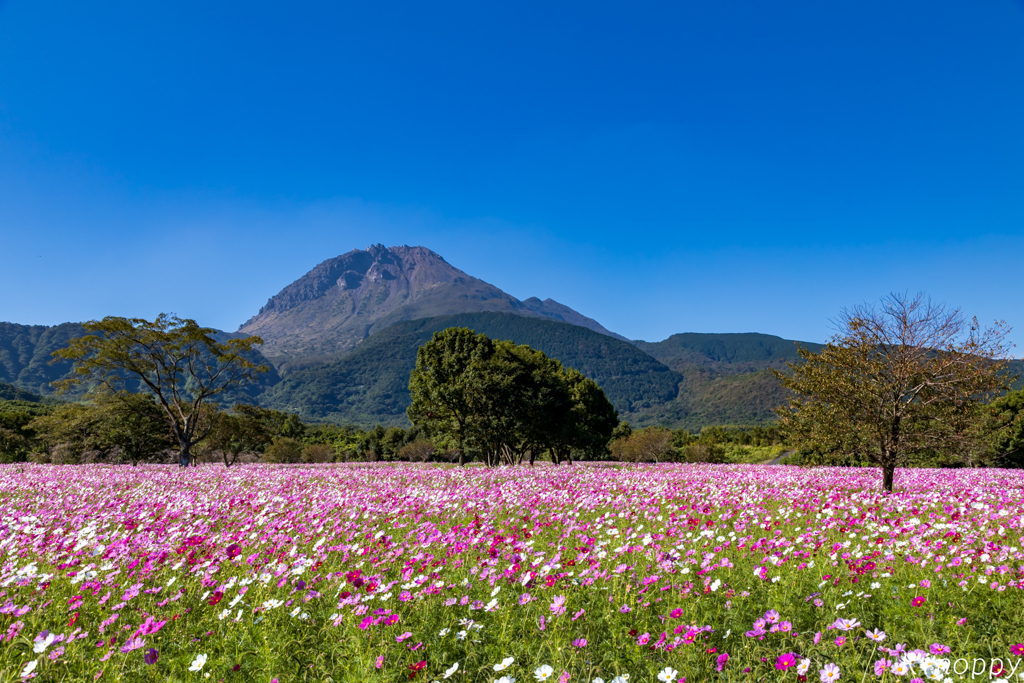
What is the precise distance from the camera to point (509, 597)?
15.2 feet

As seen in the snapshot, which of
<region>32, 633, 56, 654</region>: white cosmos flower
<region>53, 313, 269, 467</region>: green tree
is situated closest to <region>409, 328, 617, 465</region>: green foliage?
<region>53, 313, 269, 467</region>: green tree

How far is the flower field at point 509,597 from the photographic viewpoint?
3.51m

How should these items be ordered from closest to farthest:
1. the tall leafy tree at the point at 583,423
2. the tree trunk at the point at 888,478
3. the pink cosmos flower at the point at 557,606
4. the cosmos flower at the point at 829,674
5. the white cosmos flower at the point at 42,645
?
the cosmos flower at the point at 829,674, the white cosmos flower at the point at 42,645, the pink cosmos flower at the point at 557,606, the tree trunk at the point at 888,478, the tall leafy tree at the point at 583,423

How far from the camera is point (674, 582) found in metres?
4.93

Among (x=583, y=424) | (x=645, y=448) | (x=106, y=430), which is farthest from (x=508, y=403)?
(x=645, y=448)

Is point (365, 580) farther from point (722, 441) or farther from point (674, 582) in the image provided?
point (722, 441)

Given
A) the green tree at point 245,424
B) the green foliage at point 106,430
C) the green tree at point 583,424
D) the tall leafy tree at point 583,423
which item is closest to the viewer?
the green foliage at point 106,430

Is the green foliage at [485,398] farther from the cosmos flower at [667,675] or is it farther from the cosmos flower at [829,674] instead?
the cosmos flower at [829,674]

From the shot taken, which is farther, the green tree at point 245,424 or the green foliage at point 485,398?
the green tree at point 245,424

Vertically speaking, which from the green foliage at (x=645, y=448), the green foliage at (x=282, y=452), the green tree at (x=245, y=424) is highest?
the green tree at (x=245, y=424)

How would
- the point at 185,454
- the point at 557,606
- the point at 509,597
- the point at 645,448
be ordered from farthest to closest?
1. the point at 645,448
2. the point at 185,454
3. the point at 509,597
4. the point at 557,606

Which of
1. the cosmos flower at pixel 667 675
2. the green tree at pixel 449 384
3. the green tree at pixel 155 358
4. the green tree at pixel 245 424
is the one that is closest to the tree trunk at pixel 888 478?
the cosmos flower at pixel 667 675

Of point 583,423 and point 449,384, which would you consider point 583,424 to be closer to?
point 583,423

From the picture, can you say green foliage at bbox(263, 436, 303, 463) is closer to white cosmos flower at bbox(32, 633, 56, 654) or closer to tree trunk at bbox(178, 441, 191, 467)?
tree trunk at bbox(178, 441, 191, 467)
